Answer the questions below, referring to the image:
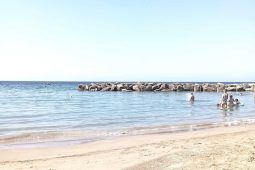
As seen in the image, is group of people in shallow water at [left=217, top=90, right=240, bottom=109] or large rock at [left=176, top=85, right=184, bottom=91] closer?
group of people in shallow water at [left=217, top=90, right=240, bottom=109]

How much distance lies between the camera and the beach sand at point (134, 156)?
393 inches

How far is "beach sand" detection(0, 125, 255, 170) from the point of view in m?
9.99

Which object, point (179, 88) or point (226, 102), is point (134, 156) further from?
point (179, 88)

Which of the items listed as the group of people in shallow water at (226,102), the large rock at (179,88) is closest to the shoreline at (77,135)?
the group of people in shallow water at (226,102)

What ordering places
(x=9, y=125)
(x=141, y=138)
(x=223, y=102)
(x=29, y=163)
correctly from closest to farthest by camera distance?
(x=29, y=163)
(x=141, y=138)
(x=9, y=125)
(x=223, y=102)

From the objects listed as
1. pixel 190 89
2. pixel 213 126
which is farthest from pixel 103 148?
pixel 190 89

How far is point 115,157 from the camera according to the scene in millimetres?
11383

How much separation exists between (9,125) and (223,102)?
18.6 meters

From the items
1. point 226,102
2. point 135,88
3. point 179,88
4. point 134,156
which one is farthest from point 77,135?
point 135,88

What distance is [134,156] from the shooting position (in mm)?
11383

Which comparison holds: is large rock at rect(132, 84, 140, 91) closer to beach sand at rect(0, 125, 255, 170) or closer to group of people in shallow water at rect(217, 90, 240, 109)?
group of people in shallow water at rect(217, 90, 240, 109)

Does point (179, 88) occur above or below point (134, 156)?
above

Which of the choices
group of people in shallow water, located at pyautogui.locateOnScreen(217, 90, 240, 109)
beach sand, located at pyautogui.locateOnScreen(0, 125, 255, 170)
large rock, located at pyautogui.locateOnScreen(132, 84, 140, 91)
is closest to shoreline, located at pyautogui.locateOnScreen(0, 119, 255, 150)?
beach sand, located at pyautogui.locateOnScreen(0, 125, 255, 170)

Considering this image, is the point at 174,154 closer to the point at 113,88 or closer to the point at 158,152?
the point at 158,152
